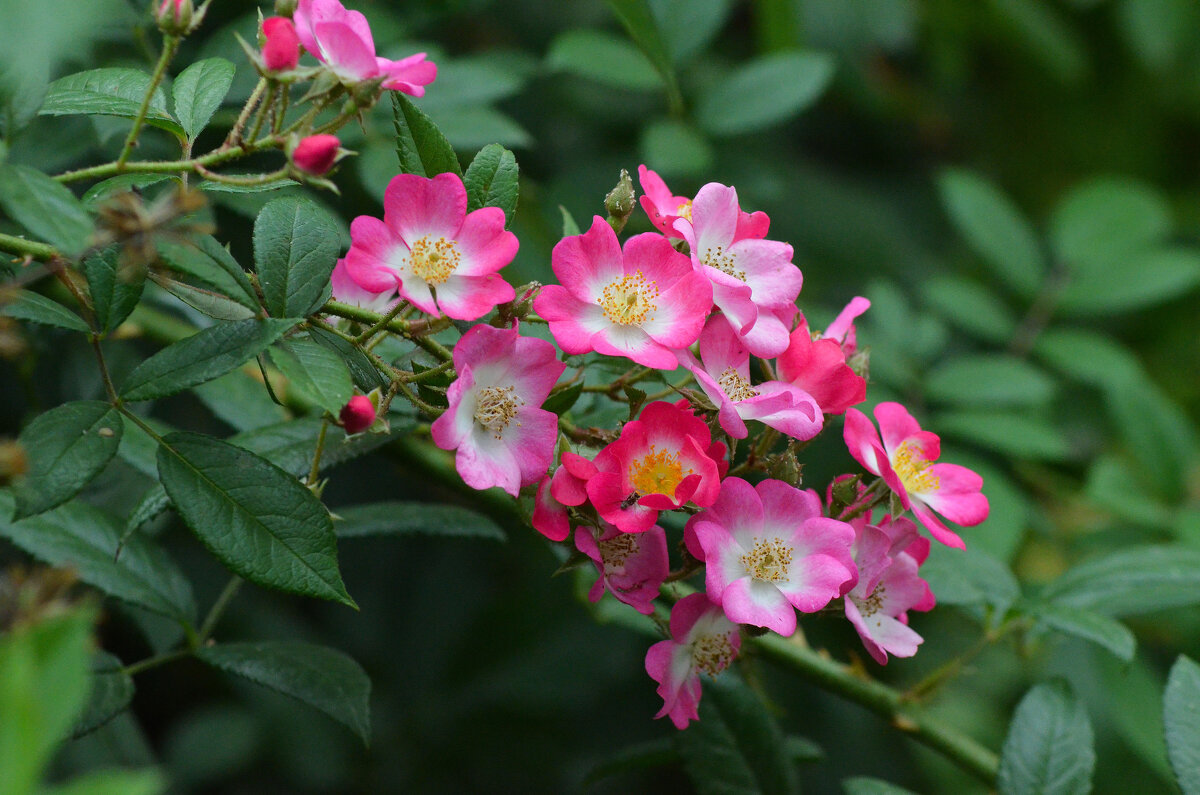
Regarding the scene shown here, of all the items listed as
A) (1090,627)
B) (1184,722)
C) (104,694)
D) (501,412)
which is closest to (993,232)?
(1090,627)

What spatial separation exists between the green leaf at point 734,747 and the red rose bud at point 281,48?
2.55 feet

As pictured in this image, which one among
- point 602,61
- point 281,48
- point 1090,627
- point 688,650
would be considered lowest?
point 1090,627

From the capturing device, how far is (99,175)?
0.75m

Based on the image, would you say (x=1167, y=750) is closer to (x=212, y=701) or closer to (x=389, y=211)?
(x=389, y=211)

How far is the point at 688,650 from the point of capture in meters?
0.87

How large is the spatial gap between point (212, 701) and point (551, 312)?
170 cm

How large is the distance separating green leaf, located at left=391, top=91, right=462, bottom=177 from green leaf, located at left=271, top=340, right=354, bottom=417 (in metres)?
0.19

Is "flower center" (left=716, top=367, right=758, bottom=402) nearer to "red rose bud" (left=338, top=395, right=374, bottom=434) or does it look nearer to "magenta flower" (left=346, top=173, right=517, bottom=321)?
"magenta flower" (left=346, top=173, right=517, bottom=321)

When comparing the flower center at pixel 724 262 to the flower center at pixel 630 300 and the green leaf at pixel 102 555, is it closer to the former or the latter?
the flower center at pixel 630 300

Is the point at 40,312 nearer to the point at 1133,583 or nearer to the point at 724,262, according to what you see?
the point at 724,262

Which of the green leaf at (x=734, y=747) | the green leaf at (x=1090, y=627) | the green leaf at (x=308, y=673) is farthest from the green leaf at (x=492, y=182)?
the green leaf at (x=1090, y=627)

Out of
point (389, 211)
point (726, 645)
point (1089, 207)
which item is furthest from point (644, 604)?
point (1089, 207)

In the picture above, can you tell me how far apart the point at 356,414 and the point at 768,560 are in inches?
14.1

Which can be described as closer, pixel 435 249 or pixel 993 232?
pixel 435 249
